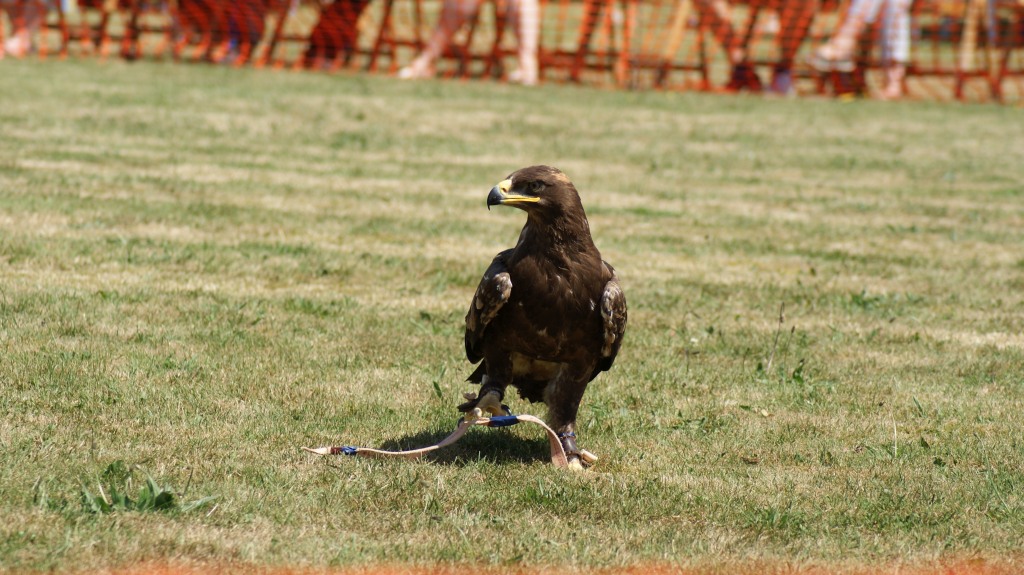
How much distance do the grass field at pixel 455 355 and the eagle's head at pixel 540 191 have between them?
112 centimetres

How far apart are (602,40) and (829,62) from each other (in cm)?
399

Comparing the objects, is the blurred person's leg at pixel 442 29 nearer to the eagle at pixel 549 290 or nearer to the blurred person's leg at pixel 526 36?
the blurred person's leg at pixel 526 36

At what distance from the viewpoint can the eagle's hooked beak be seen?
5.27 m

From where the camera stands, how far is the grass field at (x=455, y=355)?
15.6ft

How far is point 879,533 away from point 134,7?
19.7 metres

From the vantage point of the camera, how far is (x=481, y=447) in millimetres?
5926

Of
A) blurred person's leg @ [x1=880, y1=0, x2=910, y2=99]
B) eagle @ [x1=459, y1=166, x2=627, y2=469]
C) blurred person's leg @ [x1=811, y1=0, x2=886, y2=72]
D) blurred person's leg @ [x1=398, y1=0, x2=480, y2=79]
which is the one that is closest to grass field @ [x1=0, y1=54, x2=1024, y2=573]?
eagle @ [x1=459, y1=166, x2=627, y2=469]

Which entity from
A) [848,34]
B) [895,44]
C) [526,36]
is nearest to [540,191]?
[526,36]

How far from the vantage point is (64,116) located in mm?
14875

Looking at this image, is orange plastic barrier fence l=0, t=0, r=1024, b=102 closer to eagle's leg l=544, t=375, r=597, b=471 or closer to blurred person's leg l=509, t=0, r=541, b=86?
blurred person's leg l=509, t=0, r=541, b=86

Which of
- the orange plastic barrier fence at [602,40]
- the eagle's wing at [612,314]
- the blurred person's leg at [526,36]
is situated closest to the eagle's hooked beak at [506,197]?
the eagle's wing at [612,314]

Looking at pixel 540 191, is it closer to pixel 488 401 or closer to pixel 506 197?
pixel 506 197

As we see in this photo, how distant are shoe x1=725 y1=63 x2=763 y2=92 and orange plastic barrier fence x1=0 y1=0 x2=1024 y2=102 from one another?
25 millimetres

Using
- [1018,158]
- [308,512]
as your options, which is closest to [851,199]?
[1018,158]
